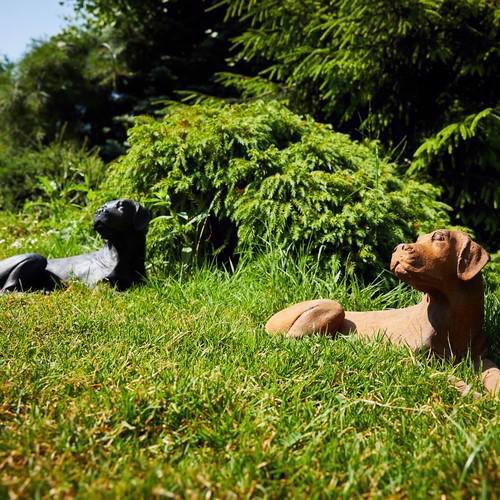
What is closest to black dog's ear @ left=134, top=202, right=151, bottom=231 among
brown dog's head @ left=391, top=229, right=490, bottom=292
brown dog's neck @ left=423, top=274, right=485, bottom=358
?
brown dog's head @ left=391, top=229, right=490, bottom=292

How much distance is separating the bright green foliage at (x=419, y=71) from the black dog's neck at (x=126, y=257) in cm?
343

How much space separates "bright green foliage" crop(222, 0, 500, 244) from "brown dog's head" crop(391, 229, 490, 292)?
3087 millimetres

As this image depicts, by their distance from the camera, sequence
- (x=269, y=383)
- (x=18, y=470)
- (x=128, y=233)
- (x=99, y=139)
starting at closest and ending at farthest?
1. (x=18, y=470)
2. (x=269, y=383)
3. (x=128, y=233)
4. (x=99, y=139)

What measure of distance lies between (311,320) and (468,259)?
3.34 feet

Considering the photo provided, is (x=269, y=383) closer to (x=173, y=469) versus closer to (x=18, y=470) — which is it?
(x=173, y=469)

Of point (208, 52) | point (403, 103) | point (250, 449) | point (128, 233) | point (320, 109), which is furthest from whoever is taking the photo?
point (208, 52)

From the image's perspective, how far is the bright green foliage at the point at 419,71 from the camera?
657 cm

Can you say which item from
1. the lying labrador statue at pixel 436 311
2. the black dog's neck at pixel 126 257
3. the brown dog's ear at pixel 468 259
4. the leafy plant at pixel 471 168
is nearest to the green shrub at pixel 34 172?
the black dog's neck at pixel 126 257

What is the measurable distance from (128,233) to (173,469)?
2991mm

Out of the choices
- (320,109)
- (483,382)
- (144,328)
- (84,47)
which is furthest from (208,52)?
(483,382)

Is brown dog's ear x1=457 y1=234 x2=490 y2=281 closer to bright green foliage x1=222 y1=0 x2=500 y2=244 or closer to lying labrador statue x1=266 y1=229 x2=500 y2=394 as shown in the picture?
lying labrador statue x1=266 y1=229 x2=500 y2=394

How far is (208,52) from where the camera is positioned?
11.8 metres

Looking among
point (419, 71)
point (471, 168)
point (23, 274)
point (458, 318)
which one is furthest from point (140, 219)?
point (419, 71)

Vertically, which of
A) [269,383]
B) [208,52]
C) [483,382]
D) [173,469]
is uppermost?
[208,52]
